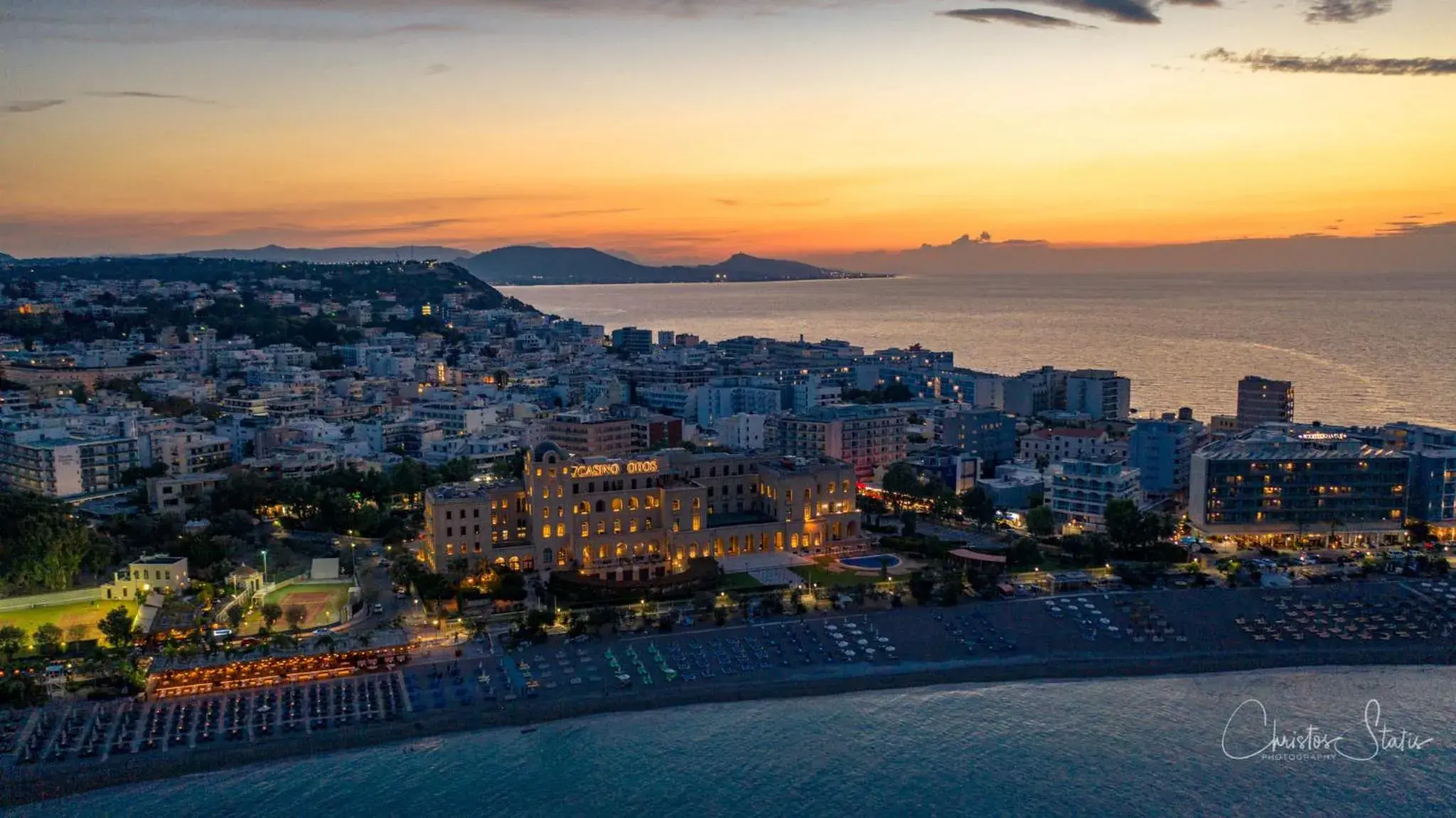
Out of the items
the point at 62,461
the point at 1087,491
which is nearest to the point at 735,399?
the point at 1087,491

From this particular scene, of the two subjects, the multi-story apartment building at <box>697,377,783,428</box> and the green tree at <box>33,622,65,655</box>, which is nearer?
the green tree at <box>33,622,65,655</box>

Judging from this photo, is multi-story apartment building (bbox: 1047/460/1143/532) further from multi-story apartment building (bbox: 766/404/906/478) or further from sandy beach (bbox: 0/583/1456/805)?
multi-story apartment building (bbox: 766/404/906/478)

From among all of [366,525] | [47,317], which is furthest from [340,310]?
[366,525]

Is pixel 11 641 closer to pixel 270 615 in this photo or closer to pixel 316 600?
pixel 270 615

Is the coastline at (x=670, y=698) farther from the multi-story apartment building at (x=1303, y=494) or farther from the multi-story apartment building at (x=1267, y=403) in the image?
the multi-story apartment building at (x=1267, y=403)

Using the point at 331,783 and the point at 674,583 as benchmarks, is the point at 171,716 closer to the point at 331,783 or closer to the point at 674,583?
the point at 331,783

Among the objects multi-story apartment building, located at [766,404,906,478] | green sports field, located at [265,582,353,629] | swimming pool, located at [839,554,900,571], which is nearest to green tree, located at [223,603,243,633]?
green sports field, located at [265,582,353,629]

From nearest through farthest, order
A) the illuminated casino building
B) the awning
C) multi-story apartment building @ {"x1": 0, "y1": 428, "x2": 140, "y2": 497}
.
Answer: the illuminated casino building < the awning < multi-story apartment building @ {"x1": 0, "y1": 428, "x2": 140, "y2": 497}
